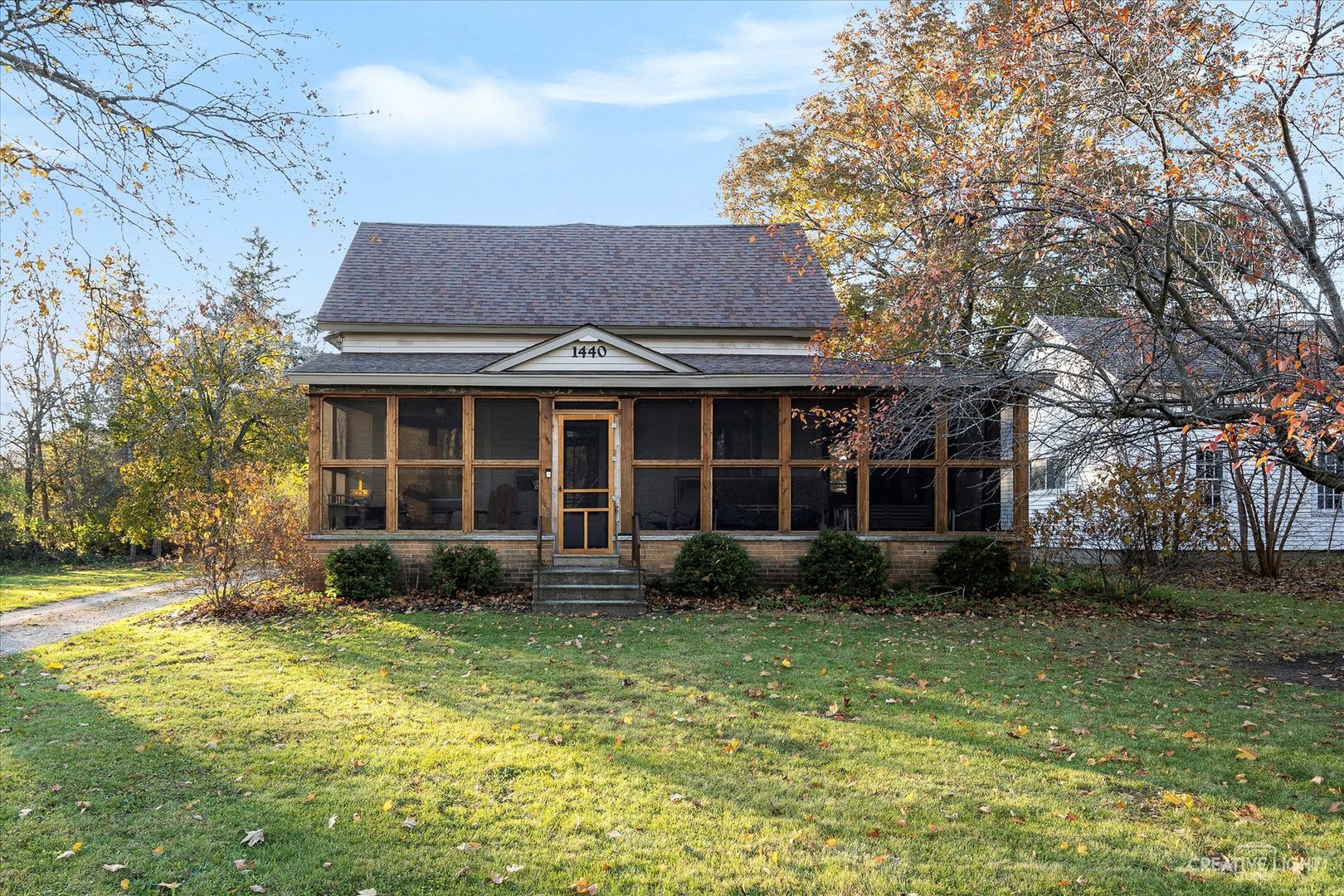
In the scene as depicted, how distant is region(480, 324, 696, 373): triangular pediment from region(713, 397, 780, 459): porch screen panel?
1.07 meters

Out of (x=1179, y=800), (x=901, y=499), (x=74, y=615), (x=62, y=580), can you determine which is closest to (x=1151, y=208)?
(x=1179, y=800)

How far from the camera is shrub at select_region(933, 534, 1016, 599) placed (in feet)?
45.5

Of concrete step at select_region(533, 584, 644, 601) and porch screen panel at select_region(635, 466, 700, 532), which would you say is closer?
concrete step at select_region(533, 584, 644, 601)

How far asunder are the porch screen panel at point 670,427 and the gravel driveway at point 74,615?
24.1ft

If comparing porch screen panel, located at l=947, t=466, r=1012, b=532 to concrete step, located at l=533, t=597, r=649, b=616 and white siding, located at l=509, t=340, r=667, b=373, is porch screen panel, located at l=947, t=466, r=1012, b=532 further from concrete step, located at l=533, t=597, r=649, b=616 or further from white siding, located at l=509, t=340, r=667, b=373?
concrete step, located at l=533, t=597, r=649, b=616

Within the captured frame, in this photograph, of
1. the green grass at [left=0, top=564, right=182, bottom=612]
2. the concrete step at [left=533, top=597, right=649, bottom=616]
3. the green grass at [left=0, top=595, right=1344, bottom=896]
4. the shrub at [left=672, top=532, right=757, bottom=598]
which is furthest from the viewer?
the green grass at [left=0, top=564, right=182, bottom=612]

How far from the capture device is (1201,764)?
242 inches

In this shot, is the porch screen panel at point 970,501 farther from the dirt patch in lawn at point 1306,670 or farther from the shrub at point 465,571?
the shrub at point 465,571

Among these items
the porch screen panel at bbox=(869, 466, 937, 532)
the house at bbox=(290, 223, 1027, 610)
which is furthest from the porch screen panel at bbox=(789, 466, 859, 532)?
the porch screen panel at bbox=(869, 466, 937, 532)

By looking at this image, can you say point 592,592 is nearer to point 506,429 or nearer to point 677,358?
point 506,429

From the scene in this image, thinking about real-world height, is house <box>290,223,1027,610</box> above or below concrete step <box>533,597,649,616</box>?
above

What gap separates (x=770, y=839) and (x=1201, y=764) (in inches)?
136

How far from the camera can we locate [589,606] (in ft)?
41.8

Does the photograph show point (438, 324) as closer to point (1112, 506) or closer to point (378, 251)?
point (378, 251)
